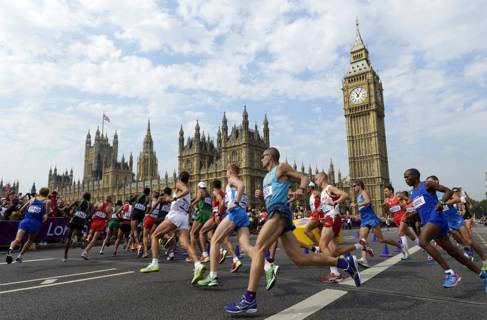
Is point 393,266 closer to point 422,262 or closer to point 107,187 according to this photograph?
point 422,262

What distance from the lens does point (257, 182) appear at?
57094 mm

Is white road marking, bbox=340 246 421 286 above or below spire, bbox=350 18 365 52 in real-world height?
below

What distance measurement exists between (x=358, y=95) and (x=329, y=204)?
2836 inches

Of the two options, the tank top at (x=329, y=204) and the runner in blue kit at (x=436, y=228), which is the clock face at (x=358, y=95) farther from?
the runner in blue kit at (x=436, y=228)

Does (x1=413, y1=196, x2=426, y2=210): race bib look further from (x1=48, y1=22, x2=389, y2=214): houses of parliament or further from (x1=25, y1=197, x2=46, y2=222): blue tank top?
(x1=48, y1=22, x2=389, y2=214): houses of parliament

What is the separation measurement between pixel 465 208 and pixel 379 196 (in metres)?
60.7

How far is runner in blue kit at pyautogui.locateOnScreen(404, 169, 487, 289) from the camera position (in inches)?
187

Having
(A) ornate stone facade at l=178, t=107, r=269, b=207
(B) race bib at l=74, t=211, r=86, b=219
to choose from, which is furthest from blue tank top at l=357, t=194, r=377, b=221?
(A) ornate stone facade at l=178, t=107, r=269, b=207

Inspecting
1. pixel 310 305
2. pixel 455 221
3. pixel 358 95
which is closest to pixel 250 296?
pixel 310 305

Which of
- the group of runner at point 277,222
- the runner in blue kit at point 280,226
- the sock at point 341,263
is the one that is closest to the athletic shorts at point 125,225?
the group of runner at point 277,222

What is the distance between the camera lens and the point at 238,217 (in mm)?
5465

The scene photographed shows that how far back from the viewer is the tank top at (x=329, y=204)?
644 cm

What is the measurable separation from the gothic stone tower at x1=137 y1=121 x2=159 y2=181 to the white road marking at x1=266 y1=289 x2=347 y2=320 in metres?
93.5

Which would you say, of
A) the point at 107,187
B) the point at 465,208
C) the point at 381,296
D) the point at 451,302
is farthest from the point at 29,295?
the point at 107,187
